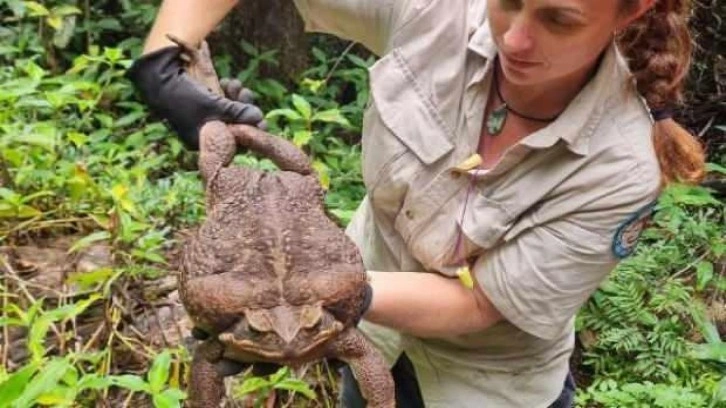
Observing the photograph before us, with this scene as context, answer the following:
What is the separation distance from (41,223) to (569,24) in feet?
6.65

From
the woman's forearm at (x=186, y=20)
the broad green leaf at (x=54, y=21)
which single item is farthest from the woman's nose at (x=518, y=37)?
the broad green leaf at (x=54, y=21)

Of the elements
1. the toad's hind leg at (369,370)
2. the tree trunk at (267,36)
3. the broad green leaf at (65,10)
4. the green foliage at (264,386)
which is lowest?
the tree trunk at (267,36)

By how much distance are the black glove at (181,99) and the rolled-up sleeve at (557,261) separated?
537 millimetres

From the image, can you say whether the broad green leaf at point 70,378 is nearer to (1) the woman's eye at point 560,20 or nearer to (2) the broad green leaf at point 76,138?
(2) the broad green leaf at point 76,138

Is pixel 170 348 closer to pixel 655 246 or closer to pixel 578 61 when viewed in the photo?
pixel 578 61

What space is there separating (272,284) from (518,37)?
594mm

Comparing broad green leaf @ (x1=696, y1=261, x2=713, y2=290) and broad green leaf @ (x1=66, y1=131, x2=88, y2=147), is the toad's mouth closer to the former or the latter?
broad green leaf @ (x1=66, y1=131, x2=88, y2=147)

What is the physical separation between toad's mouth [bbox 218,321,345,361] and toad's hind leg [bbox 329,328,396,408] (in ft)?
0.47

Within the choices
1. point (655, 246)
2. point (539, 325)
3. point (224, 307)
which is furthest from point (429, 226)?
point (655, 246)

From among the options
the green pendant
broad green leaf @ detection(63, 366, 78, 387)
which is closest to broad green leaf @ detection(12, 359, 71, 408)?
broad green leaf @ detection(63, 366, 78, 387)

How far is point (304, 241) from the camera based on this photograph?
59.3 inches

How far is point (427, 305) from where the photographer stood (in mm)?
1912

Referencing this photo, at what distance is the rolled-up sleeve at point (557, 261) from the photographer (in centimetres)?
186

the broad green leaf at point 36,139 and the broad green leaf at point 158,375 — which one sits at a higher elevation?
the broad green leaf at point 158,375
